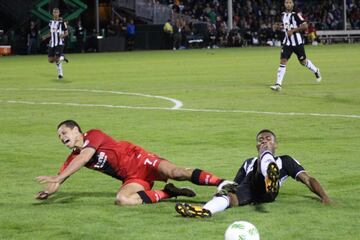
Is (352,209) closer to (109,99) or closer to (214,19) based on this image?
(109,99)

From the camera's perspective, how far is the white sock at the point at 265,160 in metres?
10.3

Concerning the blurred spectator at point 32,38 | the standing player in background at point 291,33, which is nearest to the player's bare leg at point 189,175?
the standing player in background at point 291,33

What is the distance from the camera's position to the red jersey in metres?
11.1

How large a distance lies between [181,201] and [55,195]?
159cm

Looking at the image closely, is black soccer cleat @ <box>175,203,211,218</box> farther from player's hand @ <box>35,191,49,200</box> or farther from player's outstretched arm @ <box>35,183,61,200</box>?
player's hand @ <box>35,191,49,200</box>

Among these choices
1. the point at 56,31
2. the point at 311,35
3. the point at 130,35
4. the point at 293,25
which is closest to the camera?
the point at 293,25

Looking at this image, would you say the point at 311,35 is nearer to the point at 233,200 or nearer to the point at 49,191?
the point at 233,200

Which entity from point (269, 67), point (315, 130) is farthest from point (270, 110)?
point (269, 67)

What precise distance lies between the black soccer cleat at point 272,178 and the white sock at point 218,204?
0.45 meters

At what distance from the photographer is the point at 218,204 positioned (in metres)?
10.2

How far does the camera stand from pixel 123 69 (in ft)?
128

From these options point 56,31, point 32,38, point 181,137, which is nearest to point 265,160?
point 181,137

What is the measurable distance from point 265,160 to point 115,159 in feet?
5.88

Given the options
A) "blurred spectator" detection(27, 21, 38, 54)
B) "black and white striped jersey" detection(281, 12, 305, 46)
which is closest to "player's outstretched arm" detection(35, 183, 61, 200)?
"black and white striped jersey" detection(281, 12, 305, 46)
